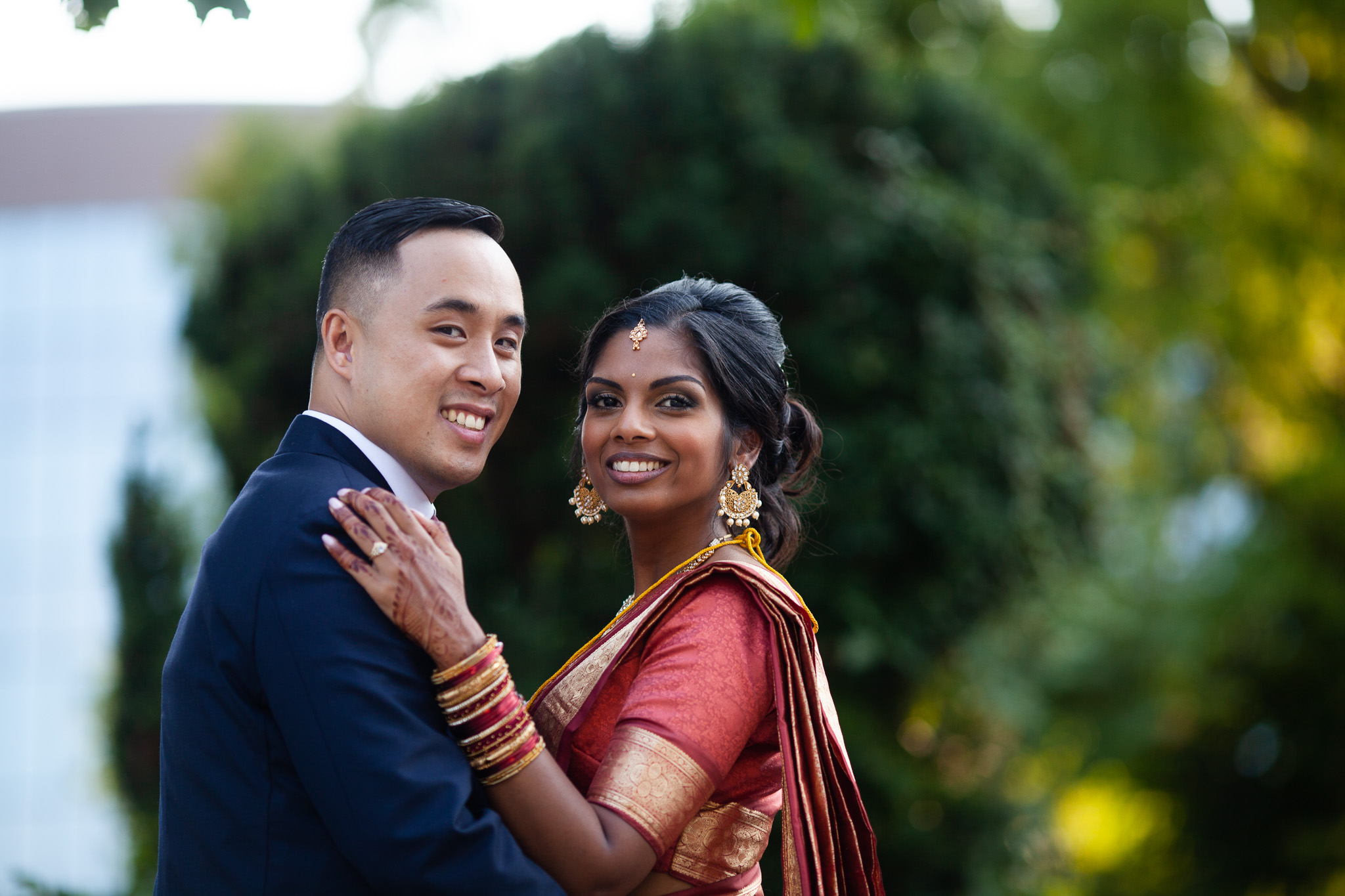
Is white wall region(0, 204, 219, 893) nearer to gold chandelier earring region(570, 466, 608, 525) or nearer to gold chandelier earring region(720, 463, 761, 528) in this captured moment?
gold chandelier earring region(570, 466, 608, 525)

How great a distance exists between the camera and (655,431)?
3270mm

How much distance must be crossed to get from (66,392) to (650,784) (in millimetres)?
24626

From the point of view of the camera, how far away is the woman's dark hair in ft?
11.1

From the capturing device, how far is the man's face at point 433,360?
109 inches

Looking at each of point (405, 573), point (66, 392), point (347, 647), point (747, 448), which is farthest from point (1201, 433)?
point (66, 392)

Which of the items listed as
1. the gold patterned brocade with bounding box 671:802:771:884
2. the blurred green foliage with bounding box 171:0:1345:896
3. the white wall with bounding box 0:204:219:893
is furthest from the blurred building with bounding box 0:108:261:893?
the gold patterned brocade with bounding box 671:802:771:884

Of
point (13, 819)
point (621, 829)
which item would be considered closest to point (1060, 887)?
point (621, 829)

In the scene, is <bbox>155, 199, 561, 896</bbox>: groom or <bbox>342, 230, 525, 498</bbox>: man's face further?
<bbox>342, 230, 525, 498</bbox>: man's face

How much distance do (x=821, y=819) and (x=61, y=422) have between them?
24446 mm

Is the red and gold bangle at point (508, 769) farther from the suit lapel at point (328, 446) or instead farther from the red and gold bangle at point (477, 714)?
the suit lapel at point (328, 446)

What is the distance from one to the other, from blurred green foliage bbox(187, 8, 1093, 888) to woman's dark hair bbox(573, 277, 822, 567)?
3.53 meters

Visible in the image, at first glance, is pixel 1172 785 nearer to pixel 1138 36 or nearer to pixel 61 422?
pixel 1138 36

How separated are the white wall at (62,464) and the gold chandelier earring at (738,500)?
20297 millimetres

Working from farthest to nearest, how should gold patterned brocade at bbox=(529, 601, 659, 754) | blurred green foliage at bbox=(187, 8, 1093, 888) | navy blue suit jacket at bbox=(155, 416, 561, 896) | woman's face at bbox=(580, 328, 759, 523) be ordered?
1. blurred green foliage at bbox=(187, 8, 1093, 888)
2. woman's face at bbox=(580, 328, 759, 523)
3. gold patterned brocade at bbox=(529, 601, 659, 754)
4. navy blue suit jacket at bbox=(155, 416, 561, 896)
